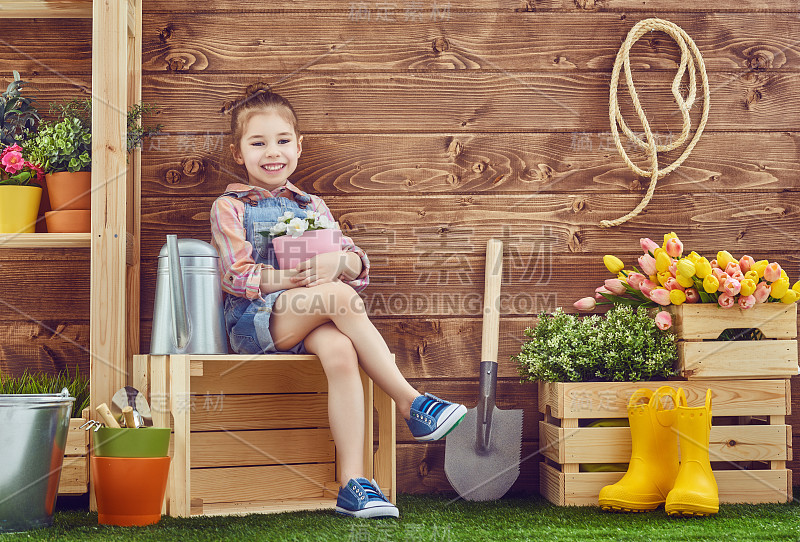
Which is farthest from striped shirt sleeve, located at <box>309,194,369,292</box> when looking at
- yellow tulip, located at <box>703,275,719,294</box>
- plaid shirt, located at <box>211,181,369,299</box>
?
yellow tulip, located at <box>703,275,719,294</box>

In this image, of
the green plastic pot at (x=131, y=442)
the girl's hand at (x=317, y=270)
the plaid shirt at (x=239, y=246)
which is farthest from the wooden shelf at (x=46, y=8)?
the green plastic pot at (x=131, y=442)

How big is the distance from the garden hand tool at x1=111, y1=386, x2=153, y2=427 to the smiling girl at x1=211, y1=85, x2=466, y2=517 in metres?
0.24

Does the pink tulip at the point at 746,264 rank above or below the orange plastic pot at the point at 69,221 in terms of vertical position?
below

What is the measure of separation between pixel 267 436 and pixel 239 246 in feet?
1.59

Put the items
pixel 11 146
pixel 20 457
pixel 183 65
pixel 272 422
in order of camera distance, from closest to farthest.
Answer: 1. pixel 20 457
2. pixel 11 146
3. pixel 272 422
4. pixel 183 65

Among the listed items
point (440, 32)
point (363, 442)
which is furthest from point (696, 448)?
point (440, 32)

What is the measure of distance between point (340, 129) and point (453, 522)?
3.44 ft

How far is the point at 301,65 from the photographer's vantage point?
198 centimetres

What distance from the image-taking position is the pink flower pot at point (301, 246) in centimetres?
169

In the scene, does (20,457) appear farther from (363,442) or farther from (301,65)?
(301,65)

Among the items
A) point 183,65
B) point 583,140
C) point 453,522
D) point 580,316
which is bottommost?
point 453,522

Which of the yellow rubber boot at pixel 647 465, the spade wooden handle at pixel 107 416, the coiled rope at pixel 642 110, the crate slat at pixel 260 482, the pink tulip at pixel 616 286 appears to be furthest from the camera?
the coiled rope at pixel 642 110

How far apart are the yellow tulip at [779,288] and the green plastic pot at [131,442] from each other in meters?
1.37

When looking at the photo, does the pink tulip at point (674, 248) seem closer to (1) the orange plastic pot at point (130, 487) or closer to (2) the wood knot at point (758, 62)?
(2) the wood knot at point (758, 62)
